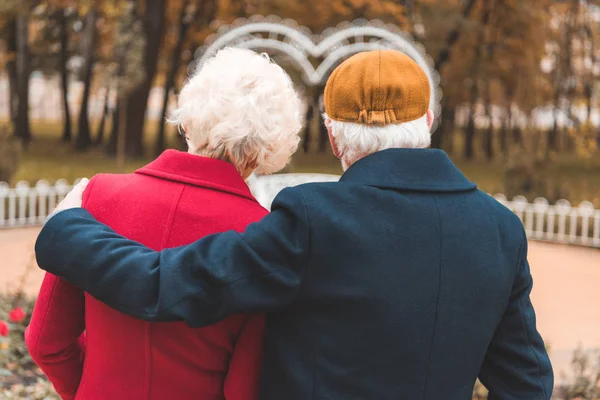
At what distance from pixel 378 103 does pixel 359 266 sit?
35 centimetres

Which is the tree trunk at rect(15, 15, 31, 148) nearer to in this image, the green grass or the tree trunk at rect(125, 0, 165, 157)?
the green grass

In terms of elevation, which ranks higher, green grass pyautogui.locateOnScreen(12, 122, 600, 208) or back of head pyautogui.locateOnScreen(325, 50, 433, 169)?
back of head pyautogui.locateOnScreen(325, 50, 433, 169)

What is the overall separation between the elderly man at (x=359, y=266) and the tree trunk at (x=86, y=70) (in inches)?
875

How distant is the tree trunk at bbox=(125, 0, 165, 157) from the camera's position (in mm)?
20547

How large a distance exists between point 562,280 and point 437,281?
8.65m

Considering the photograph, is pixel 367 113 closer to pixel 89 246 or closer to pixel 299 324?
pixel 299 324

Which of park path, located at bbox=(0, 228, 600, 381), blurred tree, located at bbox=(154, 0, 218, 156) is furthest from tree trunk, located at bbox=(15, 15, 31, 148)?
park path, located at bbox=(0, 228, 600, 381)

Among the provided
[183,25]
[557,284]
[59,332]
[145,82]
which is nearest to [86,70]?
[183,25]

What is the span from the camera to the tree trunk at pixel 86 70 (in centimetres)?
2336

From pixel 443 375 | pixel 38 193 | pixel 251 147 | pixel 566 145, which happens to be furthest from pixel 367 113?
pixel 566 145

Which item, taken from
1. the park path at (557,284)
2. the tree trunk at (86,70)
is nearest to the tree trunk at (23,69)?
the tree trunk at (86,70)

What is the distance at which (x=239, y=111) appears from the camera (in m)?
1.72

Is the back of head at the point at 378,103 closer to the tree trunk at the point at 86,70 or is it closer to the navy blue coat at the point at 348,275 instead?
the navy blue coat at the point at 348,275

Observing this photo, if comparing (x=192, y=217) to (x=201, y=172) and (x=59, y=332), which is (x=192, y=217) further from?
(x=59, y=332)
